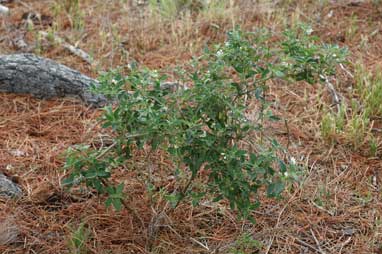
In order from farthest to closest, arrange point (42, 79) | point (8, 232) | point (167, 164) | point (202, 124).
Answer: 1. point (42, 79)
2. point (167, 164)
3. point (8, 232)
4. point (202, 124)

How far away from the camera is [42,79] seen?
3.67 m

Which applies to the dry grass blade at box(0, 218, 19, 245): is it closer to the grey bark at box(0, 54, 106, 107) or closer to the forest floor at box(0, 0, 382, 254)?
the forest floor at box(0, 0, 382, 254)

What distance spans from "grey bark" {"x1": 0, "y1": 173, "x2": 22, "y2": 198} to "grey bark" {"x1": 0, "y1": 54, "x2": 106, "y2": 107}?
Answer: 846 mm

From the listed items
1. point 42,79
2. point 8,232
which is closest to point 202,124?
point 8,232

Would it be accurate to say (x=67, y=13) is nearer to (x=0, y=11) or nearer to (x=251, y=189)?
(x=0, y=11)

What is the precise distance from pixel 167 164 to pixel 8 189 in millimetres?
771

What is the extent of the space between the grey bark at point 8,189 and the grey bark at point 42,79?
2.78 feet

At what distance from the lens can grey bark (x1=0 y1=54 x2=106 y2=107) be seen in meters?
3.66

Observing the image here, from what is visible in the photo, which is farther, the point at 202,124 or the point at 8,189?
the point at 8,189

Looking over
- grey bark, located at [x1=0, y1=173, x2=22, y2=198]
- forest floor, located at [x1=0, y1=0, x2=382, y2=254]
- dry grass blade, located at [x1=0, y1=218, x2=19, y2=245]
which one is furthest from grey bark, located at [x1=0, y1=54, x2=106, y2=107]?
dry grass blade, located at [x1=0, y1=218, x2=19, y2=245]

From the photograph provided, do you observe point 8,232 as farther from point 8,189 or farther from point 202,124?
point 202,124

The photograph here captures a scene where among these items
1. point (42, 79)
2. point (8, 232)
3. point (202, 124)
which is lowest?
point (8, 232)

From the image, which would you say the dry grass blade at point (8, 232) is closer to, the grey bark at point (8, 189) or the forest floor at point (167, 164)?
the forest floor at point (167, 164)

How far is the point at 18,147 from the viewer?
330cm
